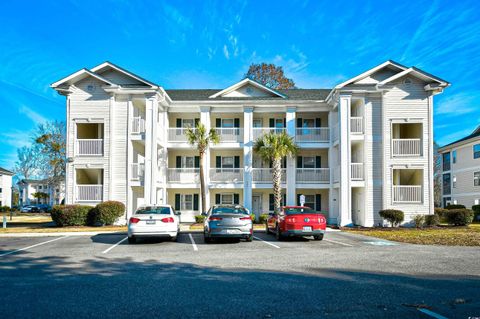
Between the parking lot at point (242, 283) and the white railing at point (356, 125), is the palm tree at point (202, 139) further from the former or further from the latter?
the parking lot at point (242, 283)

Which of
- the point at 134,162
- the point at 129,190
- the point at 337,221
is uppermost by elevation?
the point at 134,162

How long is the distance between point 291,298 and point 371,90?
862 inches

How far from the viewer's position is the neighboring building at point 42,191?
185 ft

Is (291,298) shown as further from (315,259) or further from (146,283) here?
(315,259)

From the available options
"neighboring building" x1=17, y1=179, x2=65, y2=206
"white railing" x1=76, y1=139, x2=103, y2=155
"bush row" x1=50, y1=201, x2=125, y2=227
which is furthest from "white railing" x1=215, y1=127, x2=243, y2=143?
"neighboring building" x1=17, y1=179, x2=65, y2=206

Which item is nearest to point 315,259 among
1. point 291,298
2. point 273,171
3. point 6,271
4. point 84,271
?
point 291,298


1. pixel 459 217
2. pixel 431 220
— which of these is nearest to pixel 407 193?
pixel 431 220

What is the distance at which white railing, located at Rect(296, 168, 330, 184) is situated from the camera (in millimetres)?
28328

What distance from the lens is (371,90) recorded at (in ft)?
84.7

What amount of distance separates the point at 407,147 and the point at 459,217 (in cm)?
534

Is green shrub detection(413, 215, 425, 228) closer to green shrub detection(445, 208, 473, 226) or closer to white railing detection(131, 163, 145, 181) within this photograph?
green shrub detection(445, 208, 473, 226)

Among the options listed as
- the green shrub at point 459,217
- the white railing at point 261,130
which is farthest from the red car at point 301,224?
the green shrub at point 459,217

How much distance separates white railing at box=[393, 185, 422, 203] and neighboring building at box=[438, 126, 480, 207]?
61.4 ft

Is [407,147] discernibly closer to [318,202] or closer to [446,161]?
[318,202]
